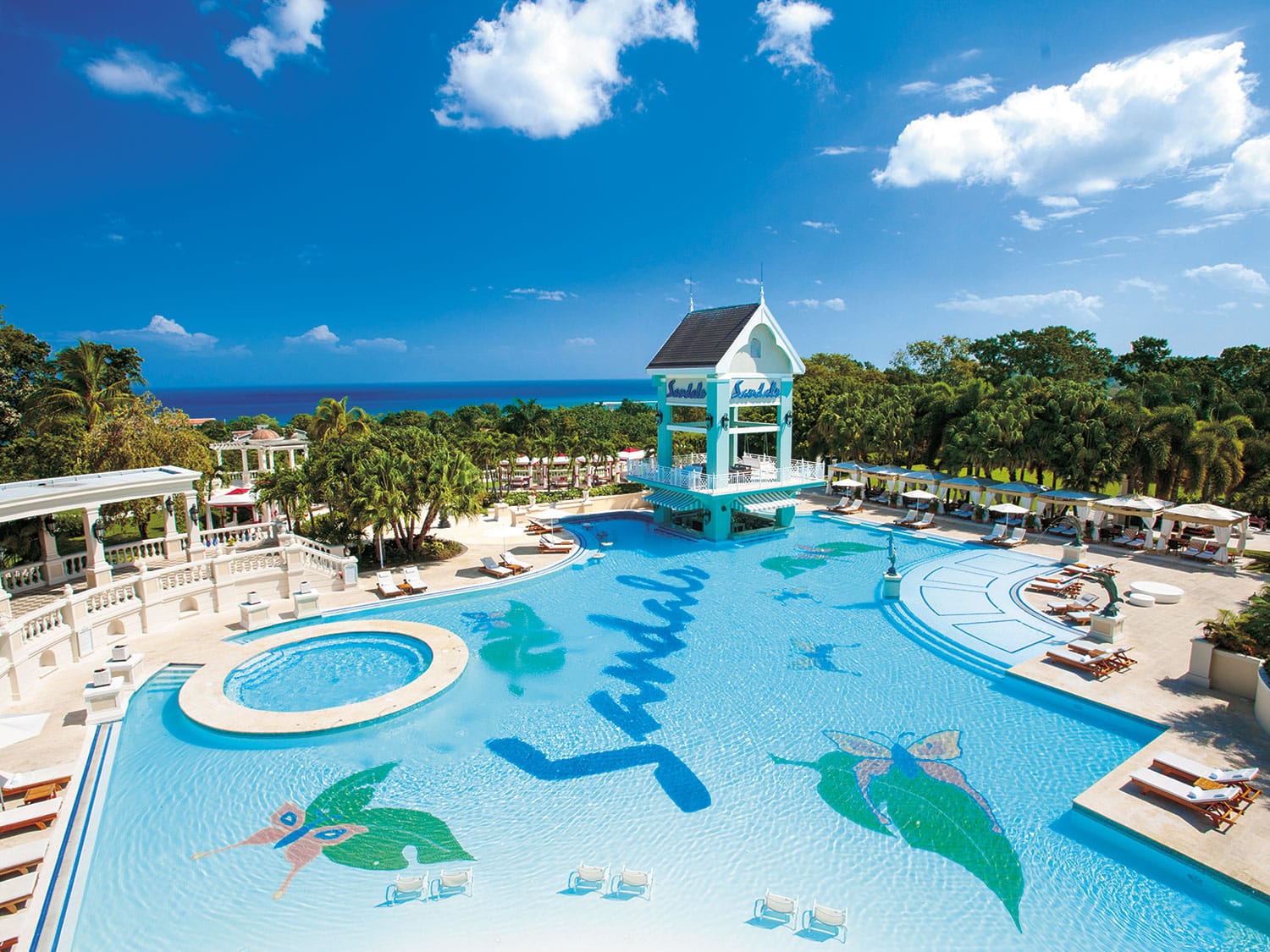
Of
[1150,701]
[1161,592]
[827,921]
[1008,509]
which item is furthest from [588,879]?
[1008,509]

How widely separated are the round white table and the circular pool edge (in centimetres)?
2024

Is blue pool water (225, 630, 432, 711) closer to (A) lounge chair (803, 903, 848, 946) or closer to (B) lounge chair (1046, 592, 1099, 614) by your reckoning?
(A) lounge chair (803, 903, 848, 946)

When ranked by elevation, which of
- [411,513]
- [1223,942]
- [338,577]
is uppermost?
[411,513]

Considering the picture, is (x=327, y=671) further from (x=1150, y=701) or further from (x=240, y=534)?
(x=1150, y=701)

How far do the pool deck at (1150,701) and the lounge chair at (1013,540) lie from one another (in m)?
4.03

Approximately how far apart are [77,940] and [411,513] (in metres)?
16.1

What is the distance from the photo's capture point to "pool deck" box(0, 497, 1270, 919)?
9.61 meters

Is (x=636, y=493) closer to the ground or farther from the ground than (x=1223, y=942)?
farther from the ground

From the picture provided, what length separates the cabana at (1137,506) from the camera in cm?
2538

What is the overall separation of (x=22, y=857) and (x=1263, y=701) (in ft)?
70.2

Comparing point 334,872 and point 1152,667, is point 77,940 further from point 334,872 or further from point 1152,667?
point 1152,667

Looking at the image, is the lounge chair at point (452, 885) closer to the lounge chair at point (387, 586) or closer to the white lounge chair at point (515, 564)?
the lounge chair at point (387, 586)

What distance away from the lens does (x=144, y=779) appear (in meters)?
11.5

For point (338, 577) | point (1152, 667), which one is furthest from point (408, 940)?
point (1152, 667)
